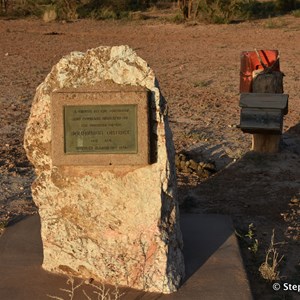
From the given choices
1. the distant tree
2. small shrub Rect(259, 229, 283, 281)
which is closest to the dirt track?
small shrub Rect(259, 229, 283, 281)

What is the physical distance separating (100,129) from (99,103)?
7.2 inches

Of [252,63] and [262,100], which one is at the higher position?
[252,63]

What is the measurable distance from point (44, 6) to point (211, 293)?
21354 mm

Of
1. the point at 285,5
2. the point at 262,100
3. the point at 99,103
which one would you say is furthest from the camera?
the point at 285,5

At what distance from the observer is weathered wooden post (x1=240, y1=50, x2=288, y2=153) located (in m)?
7.31

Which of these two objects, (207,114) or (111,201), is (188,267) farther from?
(207,114)

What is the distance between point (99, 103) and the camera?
426 cm

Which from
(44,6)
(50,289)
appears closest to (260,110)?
(50,289)

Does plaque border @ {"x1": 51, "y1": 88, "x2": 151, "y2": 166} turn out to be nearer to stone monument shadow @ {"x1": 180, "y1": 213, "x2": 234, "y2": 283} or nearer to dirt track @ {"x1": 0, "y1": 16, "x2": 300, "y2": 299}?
stone monument shadow @ {"x1": 180, "y1": 213, "x2": 234, "y2": 283}

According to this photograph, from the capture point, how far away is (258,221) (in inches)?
228

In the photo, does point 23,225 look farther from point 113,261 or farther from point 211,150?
point 211,150

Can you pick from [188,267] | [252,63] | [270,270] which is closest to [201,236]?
[188,267]

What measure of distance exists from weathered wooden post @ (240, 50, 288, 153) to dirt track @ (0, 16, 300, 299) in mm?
233

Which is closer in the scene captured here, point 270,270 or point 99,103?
point 99,103
